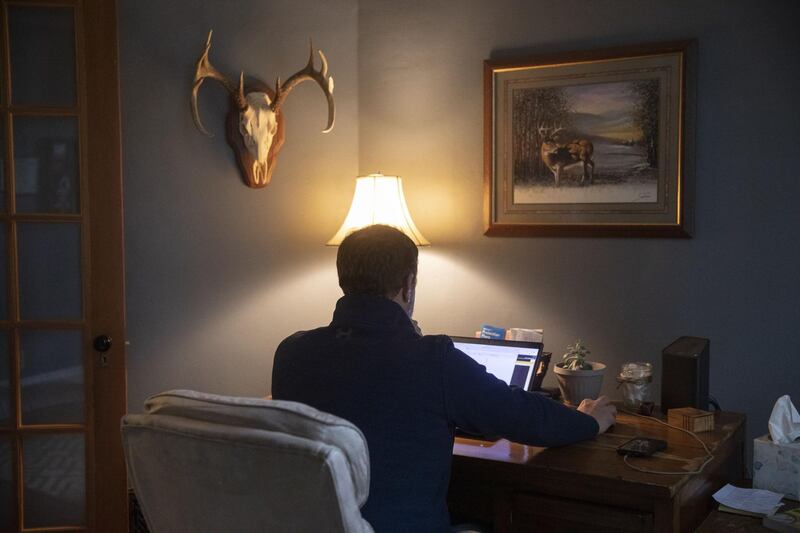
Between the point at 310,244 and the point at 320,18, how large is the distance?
0.87 metres

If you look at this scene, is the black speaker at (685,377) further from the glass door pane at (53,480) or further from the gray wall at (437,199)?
the glass door pane at (53,480)

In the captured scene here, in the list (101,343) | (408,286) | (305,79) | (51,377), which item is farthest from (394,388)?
(305,79)

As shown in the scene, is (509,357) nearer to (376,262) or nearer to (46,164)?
(376,262)

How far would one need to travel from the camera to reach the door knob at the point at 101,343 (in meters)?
2.49

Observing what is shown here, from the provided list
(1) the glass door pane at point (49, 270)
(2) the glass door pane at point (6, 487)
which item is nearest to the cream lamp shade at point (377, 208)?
(1) the glass door pane at point (49, 270)

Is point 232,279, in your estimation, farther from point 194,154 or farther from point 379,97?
point 379,97

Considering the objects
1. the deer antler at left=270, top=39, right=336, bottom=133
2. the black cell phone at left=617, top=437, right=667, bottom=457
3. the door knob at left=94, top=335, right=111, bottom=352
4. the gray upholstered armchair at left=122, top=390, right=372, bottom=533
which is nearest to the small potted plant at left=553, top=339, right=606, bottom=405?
the black cell phone at left=617, top=437, right=667, bottom=457

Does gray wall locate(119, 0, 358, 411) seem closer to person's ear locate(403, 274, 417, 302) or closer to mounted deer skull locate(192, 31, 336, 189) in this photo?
mounted deer skull locate(192, 31, 336, 189)

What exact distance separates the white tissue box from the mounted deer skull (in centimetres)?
179

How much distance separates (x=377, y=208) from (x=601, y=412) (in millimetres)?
1144

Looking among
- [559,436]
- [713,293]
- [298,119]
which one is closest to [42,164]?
[298,119]

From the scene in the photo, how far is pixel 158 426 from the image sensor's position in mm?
1449

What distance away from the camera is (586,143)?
275 cm

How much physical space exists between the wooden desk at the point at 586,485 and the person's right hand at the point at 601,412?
0.11 ft
